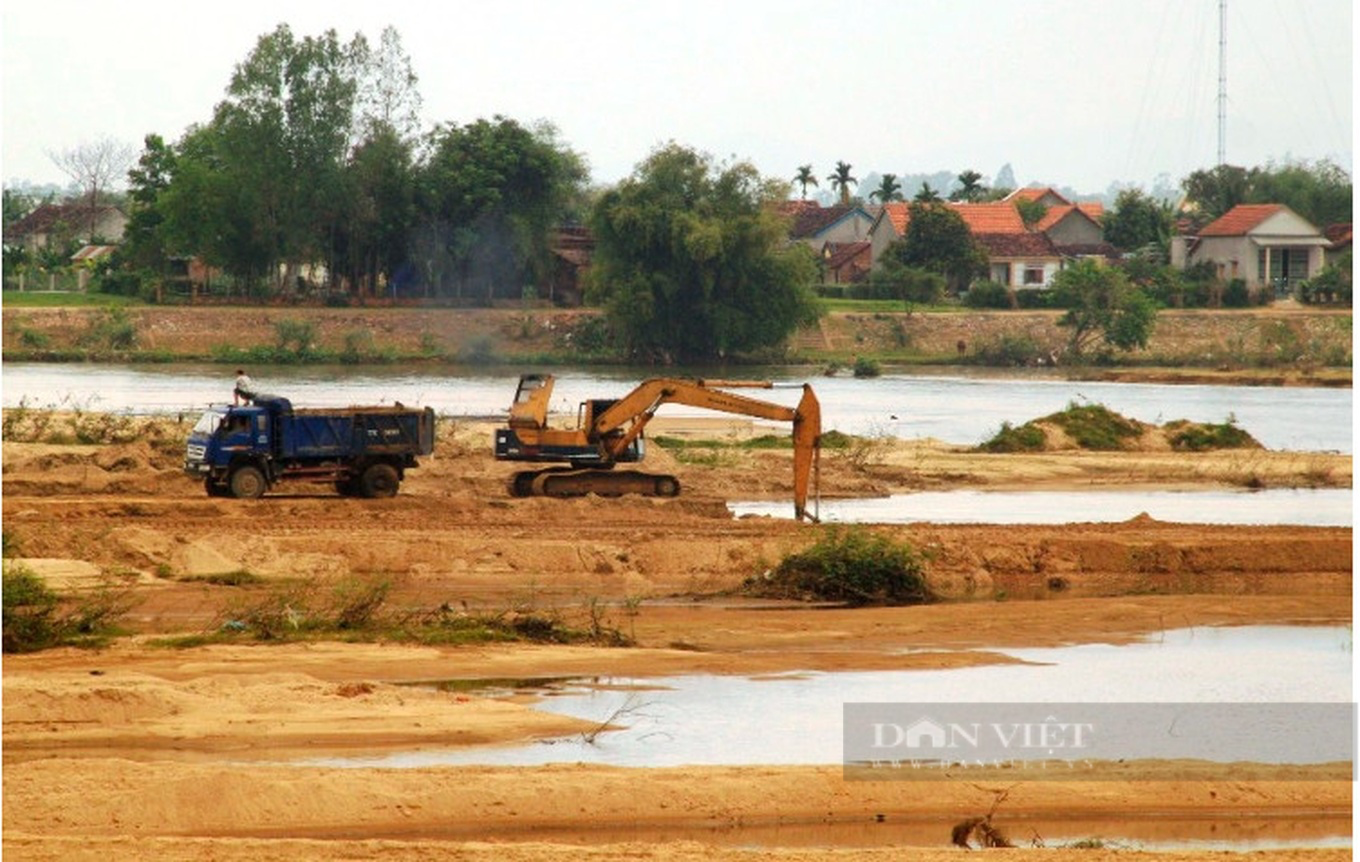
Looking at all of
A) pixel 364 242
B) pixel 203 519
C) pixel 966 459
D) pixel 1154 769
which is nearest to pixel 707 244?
pixel 364 242

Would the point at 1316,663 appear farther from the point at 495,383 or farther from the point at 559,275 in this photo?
the point at 559,275

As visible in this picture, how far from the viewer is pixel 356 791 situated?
1551 centimetres

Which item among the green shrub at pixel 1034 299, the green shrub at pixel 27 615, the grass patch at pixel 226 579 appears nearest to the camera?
the green shrub at pixel 27 615

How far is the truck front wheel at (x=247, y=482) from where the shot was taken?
31.8 m

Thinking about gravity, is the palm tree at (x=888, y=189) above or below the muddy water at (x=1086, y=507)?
above

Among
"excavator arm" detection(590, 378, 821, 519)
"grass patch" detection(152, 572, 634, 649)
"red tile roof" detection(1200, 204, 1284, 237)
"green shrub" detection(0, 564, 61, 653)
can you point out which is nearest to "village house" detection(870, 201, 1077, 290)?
"red tile roof" detection(1200, 204, 1284, 237)

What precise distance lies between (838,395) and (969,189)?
264 feet

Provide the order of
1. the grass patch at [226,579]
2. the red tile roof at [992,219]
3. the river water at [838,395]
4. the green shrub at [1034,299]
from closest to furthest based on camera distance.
Answer: the grass patch at [226,579]
the river water at [838,395]
the green shrub at [1034,299]
the red tile roof at [992,219]

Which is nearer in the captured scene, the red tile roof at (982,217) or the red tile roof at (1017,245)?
the red tile roof at (1017,245)

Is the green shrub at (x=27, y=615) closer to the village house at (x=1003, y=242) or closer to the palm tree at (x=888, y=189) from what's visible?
the village house at (x=1003, y=242)

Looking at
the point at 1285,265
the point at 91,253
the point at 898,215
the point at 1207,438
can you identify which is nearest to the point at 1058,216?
the point at 898,215

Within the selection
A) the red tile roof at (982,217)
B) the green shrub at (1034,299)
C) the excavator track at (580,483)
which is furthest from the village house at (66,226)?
the excavator track at (580,483)

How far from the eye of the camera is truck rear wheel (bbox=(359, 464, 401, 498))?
1292 inches

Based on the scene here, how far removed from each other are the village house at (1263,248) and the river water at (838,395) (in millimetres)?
24097
